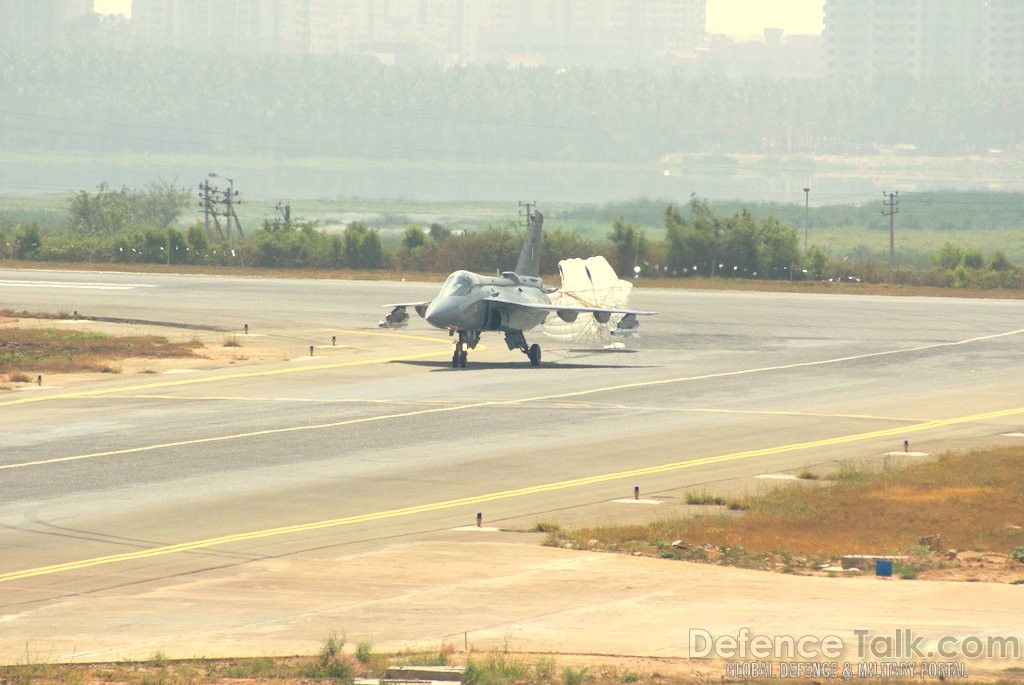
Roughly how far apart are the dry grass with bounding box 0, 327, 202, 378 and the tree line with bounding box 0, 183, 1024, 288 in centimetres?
5430

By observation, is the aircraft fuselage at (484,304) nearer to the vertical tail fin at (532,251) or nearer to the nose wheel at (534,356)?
the nose wheel at (534,356)

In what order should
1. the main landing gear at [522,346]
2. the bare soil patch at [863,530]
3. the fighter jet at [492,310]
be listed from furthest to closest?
the main landing gear at [522,346], the fighter jet at [492,310], the bare soil patch at [863,530]

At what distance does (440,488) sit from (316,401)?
1627 centimetres

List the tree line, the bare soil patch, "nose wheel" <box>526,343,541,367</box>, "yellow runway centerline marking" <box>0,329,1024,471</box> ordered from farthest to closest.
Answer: the tree line → "nose wheel" <box>526,343,541,367</box> → "yellow runway centerline marking" <box>0,329,1024,471</box> → the bare soil patch

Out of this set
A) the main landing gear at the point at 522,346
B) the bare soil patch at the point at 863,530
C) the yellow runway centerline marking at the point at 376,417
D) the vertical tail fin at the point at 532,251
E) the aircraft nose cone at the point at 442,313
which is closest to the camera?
the bare soil patch at the point at 863,530

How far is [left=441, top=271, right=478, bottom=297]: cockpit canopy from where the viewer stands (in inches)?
2302

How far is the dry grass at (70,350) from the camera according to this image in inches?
2425

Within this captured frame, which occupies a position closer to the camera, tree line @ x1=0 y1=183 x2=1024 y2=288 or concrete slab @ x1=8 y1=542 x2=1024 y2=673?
concrete slab @ x1=8 y1=542 x2=1024 y2=673

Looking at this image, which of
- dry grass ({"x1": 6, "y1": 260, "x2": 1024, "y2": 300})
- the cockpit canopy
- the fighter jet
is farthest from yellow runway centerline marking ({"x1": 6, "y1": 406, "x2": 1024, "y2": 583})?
dry grass ({"x1": 6, "y1": 260, "x2": 1024, "y2": 300})

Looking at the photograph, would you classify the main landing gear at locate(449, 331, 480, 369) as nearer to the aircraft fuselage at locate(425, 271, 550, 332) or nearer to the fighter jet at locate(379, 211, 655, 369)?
the fighter jet at locate(379, 211, 655, 369)

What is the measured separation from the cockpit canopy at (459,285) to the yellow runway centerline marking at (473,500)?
58.4ft

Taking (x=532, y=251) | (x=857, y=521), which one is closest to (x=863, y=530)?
(x=857, y=521)

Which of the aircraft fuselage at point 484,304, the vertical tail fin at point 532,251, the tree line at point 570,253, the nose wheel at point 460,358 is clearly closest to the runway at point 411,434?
the nose wheel at point 460,358

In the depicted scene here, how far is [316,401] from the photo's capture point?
52594 millimetres
